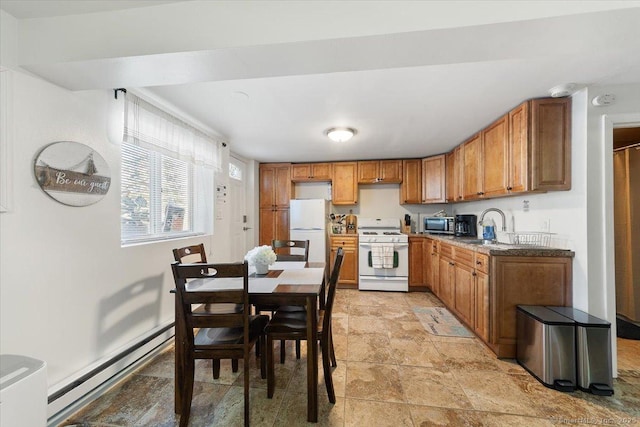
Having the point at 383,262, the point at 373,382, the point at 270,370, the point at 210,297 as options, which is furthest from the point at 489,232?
the point at 210,297

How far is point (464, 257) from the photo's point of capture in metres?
2.81

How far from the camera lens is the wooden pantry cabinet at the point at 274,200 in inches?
187

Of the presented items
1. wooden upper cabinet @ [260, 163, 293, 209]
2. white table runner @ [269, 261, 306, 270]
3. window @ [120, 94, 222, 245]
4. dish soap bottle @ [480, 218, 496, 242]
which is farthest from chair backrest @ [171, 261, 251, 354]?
wooden upper cabinet @ [260, 163, 293, 209]

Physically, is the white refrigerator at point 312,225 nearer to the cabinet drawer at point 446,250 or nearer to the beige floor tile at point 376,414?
the cabinet drawer at point 446,250

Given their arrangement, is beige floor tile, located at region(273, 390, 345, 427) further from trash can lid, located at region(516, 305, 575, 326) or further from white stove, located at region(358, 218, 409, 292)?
white stove, located at region(358, 218, 409, 292)

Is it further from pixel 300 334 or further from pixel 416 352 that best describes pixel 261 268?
pixel 416 352

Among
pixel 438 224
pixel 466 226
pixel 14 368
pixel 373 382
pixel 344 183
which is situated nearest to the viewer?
pixel 14 368

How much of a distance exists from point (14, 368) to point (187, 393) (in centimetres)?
77

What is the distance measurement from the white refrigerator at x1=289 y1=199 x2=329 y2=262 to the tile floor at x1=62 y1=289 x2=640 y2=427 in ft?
6.55

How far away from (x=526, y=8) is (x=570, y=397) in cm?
239

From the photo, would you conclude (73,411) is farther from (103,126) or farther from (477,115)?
(477,115)

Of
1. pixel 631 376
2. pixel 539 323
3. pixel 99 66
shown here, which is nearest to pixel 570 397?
pixel 539 323

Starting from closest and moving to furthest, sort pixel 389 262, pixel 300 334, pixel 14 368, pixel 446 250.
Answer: pixel 14 368, pixel 300 334, pixel 446 250, pixel 389 262

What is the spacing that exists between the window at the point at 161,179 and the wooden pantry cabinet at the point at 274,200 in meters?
1.68
